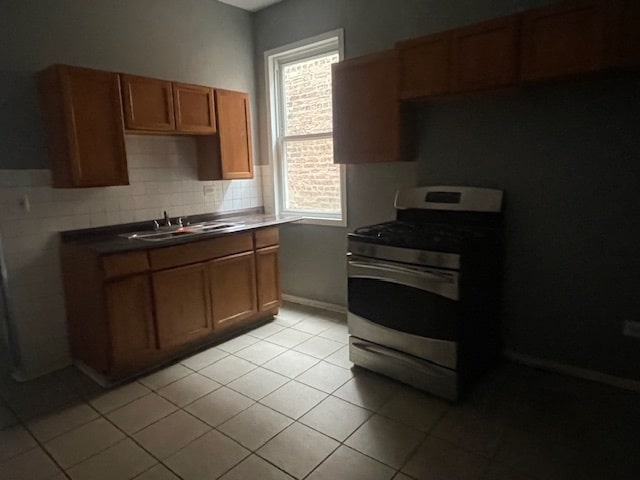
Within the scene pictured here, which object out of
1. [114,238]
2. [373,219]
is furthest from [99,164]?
[373,219]

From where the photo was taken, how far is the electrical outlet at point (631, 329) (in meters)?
2.38

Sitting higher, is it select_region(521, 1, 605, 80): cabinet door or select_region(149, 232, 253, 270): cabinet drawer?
select_region(521, 1, 605, 80): cabinet door

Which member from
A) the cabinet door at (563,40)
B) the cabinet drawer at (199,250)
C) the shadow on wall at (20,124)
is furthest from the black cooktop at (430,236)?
the shadow on wall at (20,124)

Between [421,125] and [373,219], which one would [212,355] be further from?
[421,125]

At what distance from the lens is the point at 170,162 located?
11.4 ft

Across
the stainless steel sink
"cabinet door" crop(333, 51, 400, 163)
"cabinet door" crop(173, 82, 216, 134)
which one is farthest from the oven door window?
"cabinet door" crop(173, 82, 216, 134)

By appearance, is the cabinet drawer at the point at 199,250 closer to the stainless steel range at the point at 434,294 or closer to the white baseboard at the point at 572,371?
the stainless steel range at the point at 434,294

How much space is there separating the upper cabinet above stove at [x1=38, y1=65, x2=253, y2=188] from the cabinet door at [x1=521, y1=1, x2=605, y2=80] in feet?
7.57

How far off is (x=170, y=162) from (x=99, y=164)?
0.76m

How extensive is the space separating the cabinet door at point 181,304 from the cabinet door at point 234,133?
989mm

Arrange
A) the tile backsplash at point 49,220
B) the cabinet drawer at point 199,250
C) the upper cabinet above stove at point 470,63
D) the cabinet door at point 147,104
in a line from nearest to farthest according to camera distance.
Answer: the upper cabinet above stove at point 470,63 → the tile backsplash at point 49,220 → the cabinet drawer at point 199,250 → the cabinet door at point 147,104

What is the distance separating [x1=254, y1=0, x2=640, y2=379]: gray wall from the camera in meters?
2.35

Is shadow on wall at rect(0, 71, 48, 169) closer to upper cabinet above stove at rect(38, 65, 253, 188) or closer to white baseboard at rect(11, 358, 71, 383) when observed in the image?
upper cabinet above stove at rect(38, 65, 253, 188)

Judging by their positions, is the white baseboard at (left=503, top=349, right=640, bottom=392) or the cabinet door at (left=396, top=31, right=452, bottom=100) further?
the cabinet door at (left=396, top=31, right=452, bottom=100)
